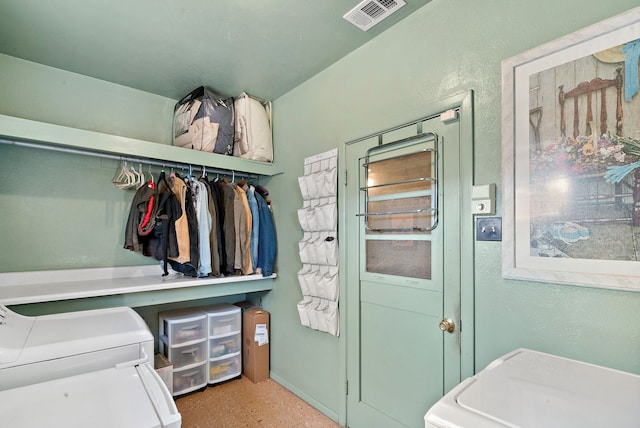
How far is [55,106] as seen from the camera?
8.26 ft

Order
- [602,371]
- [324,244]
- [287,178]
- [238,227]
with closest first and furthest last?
[602,371]
[324,244]
[238,227]
[287,178]

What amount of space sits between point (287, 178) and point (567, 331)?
221 cm

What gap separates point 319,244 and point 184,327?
1.40 m

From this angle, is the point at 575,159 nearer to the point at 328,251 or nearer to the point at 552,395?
the point at 552,395

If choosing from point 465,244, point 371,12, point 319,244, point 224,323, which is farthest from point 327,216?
point 224,323

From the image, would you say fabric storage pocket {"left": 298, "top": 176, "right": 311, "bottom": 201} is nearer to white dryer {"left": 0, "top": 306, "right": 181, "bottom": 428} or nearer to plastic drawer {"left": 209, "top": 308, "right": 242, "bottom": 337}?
plastic drawer {"left": 209, "top": 308, "right": 242, "bottom": 337}

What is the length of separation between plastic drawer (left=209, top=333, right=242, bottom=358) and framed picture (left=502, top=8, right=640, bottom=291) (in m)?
2.40

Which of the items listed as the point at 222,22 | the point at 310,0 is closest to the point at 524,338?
the point at 310,0

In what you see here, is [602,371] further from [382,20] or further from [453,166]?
[382,20]

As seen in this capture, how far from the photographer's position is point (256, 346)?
294cm

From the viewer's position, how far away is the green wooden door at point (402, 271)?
5.63 feet

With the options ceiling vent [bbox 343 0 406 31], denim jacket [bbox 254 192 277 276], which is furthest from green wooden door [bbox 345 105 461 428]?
denim jacket [bbox 254 192 277 276]

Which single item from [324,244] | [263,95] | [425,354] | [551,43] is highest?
[263,95]

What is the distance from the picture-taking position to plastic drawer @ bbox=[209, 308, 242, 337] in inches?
112
